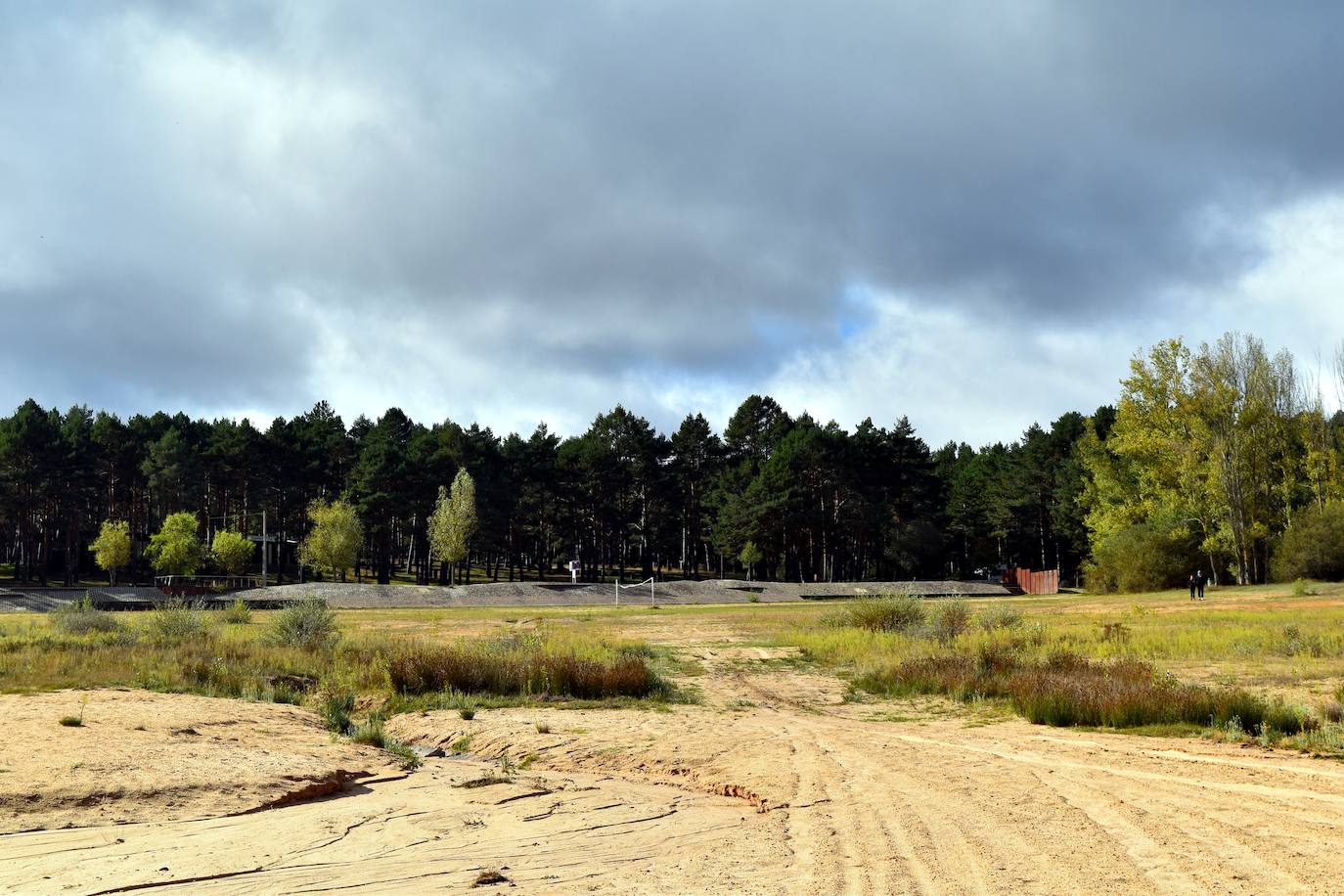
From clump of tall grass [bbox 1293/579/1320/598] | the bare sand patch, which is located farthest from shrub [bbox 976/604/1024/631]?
the bare sand patch

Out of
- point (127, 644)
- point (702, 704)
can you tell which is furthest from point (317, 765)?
point (127, 644)

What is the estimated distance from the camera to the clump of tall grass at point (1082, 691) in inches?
571

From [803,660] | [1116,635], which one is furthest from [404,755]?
[1116,635]

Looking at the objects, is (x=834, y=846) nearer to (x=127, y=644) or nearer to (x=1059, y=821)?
(x=1059, y=821)

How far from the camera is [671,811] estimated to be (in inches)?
398

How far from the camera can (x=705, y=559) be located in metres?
116

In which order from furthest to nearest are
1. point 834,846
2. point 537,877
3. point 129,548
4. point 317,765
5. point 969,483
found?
point 969,483 < point 129,548 < point 317,765 < point 834,846 < point 537,877

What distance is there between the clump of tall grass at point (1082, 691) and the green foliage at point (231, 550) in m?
63.9

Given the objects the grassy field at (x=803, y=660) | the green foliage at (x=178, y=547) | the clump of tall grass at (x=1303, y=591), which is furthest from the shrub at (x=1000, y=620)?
the green foliage at (x=178, y=547)

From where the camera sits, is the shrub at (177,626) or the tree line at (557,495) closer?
the shrub at (177,626)

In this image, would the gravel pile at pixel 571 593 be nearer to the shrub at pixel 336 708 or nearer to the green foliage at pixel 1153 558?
the green foliage at pixel 1153 558

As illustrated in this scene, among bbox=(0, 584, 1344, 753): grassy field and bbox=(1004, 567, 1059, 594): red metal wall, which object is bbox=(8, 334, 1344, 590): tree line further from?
bbox=(0, 584, 1344, 753): grassy field

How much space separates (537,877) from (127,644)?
22107mm

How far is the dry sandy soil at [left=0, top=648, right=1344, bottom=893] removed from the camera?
736 centimetres
